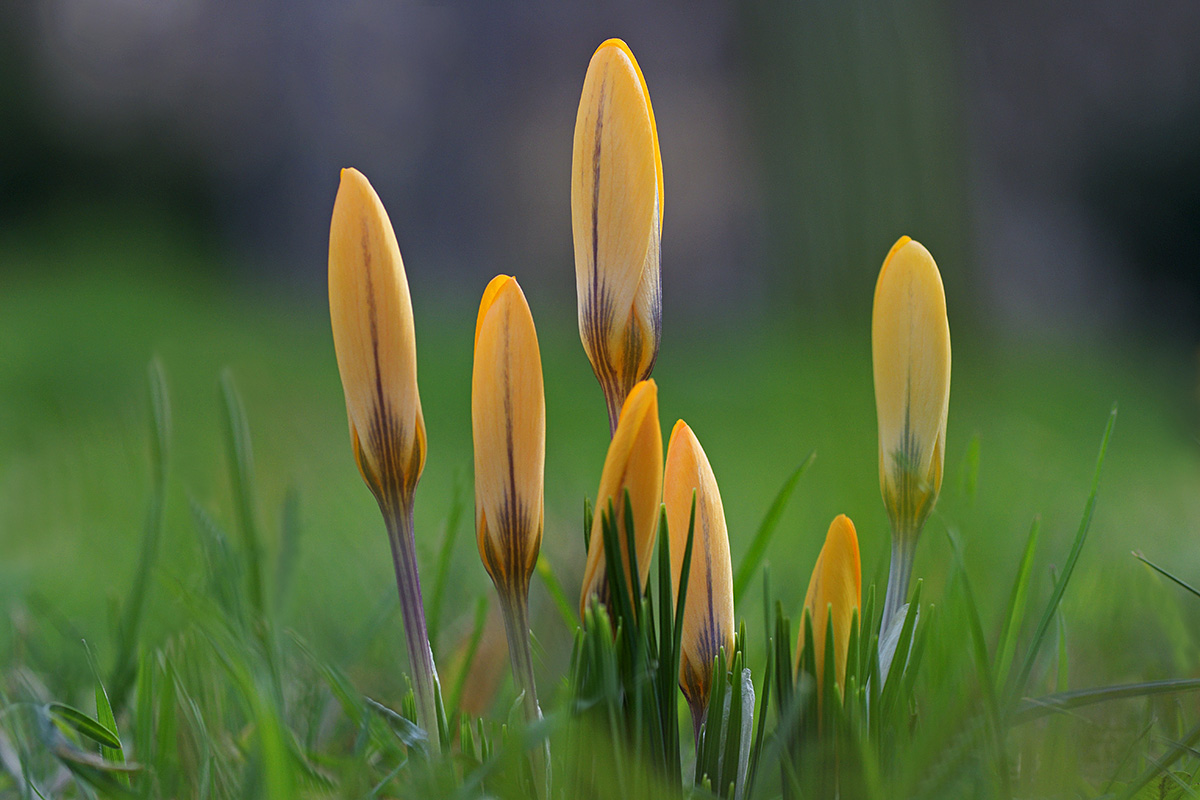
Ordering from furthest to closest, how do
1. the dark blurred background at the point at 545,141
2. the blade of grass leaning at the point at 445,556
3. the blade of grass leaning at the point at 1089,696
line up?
the dark blurred background at the point at 545,141
the blade of grass leaning at the point at 445,556
the blade of grass leaning at the point at 1089,696

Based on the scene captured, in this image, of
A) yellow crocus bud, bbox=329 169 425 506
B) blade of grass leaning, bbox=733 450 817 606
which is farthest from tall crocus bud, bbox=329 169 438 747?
blade of grass leaning, bbox=733 450 817 606

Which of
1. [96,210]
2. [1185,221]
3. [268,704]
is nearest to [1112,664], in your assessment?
[268,704]

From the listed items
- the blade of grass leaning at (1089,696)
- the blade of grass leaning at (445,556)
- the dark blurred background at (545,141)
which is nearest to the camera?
the blade of grass leaning at (1089,696)

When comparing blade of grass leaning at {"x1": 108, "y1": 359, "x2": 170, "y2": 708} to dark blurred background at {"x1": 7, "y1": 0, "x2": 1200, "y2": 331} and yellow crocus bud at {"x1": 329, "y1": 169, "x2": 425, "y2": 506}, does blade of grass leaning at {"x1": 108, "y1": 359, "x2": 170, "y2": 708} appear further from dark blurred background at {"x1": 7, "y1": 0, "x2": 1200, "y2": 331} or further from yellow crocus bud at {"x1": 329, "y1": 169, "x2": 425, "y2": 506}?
dark blurred background at {"x1": 7, "y1": 0, "x2": 1200, "y2": 331}

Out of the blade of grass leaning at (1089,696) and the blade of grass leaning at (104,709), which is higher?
the blade of grass leaning at (1089,696)

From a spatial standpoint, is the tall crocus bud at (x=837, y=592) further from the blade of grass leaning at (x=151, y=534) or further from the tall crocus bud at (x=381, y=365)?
the blade of grass leaning at (x=151, y=534)

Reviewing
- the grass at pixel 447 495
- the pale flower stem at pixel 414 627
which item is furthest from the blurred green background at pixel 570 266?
the pale flower stem at pixel 414 627

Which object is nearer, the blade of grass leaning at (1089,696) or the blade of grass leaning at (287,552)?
the blade of grass leaning at (1089,696)

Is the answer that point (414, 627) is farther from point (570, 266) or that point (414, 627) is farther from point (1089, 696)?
point (570, 266)
